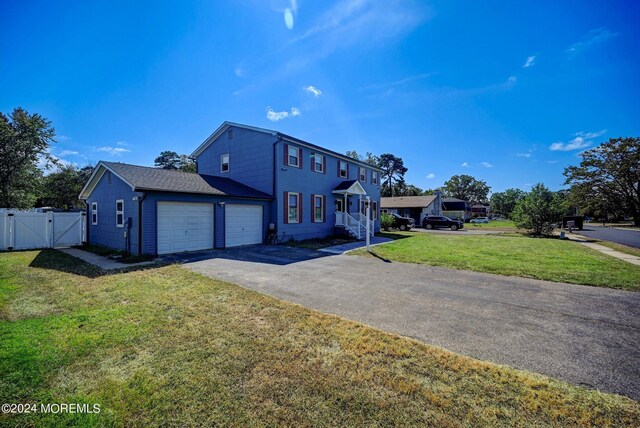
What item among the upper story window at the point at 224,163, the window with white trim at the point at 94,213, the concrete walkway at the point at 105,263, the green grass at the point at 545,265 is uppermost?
the upper story window at the point at 224,163

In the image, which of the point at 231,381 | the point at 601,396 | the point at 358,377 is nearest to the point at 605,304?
the point at 601,396

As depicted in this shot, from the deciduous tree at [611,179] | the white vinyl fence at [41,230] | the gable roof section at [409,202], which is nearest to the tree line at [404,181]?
the deciduous tree at [611,179]

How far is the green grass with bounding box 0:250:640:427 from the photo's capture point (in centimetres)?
238

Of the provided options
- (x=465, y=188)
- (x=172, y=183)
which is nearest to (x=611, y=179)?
(x=465, y=188)

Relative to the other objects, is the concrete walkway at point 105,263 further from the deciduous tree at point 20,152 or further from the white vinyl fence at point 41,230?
the deciduous tree at point 20,152

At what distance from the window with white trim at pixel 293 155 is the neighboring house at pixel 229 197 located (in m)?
0.06

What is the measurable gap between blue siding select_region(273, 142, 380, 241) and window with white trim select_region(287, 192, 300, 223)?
0.96ft

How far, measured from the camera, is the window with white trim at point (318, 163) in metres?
18.0

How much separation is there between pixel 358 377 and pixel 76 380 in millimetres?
3137

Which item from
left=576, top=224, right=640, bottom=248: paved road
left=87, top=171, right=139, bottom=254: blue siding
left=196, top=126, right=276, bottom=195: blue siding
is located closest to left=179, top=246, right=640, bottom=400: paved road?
left=87, top=171, right=139, bottom=254: blue siding

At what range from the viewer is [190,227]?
483 inches

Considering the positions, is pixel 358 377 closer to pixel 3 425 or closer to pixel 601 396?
pixel 601 396

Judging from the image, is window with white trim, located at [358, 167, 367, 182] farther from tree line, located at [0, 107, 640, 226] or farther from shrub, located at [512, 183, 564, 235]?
shrub, located at [512, 183, 564, 235]

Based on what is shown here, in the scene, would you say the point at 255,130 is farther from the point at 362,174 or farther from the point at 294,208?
the point at 362,174
